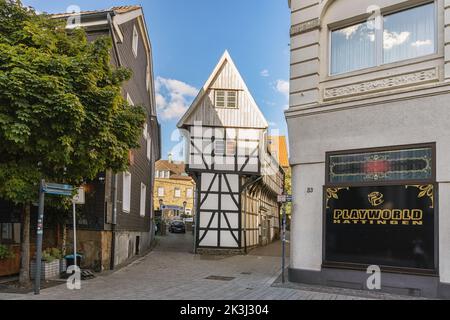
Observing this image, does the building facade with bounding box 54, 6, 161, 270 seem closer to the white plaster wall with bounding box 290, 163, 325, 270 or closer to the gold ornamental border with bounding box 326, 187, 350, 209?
the white plaster wall with bounding box 290, 163, 325, 270

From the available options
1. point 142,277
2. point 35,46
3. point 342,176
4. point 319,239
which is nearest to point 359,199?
point 342,176

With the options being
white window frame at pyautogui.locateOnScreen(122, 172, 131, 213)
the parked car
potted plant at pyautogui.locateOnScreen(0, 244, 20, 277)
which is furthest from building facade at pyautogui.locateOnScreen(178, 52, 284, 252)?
the parked car

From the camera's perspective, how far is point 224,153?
23969mm

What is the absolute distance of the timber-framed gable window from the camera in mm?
11133

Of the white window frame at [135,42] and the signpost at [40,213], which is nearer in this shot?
the signpost at [40,213]

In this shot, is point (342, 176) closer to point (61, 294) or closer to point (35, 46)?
point (61, 294)

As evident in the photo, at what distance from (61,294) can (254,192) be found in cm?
1772

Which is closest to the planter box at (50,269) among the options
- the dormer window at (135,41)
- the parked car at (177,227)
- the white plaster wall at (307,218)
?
the white plaster wall at (307,218)

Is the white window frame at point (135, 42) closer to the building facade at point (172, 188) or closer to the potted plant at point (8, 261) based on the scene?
the potted plant at point (8, 261)

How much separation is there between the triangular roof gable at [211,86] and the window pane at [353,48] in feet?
37.7

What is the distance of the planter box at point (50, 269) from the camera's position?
39.2ft

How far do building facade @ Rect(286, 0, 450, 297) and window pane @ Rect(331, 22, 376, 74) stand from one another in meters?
0.03

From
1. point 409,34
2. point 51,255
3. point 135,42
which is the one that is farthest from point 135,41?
point 409,34

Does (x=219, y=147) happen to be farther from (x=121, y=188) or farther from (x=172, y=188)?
(x=172, y=188)
